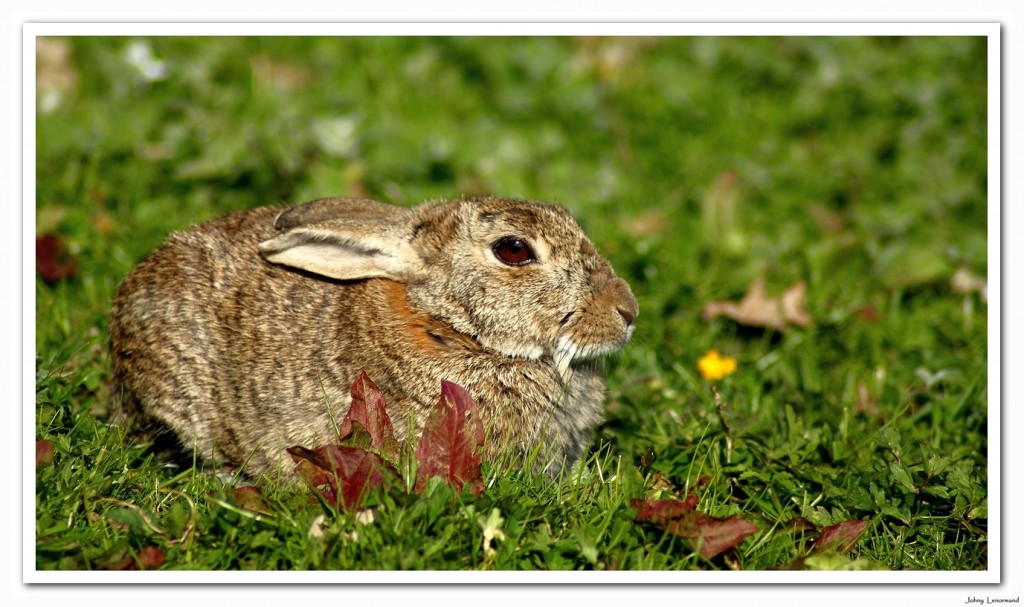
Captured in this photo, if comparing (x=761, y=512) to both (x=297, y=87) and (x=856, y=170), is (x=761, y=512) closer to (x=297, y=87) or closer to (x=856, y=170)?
(x=856, y=170)

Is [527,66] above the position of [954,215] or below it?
above

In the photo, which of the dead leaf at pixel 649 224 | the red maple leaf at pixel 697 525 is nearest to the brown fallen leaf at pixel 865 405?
the red maple leaf at pixel 697 525

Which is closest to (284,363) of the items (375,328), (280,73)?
(375,328)

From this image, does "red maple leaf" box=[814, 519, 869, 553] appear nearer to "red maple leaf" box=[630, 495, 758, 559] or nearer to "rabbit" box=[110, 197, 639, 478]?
"red maple leaf" box=[630, 495, 758, 559]

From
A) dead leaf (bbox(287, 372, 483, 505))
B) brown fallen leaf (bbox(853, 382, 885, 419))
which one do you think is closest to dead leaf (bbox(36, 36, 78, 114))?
dead leaf (bbox(287, 372, 483, 505))

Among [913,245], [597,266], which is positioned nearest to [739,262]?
[913,245]

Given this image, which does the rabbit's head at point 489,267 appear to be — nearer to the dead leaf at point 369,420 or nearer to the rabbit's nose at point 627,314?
the rabbit's nose at point 627,314
